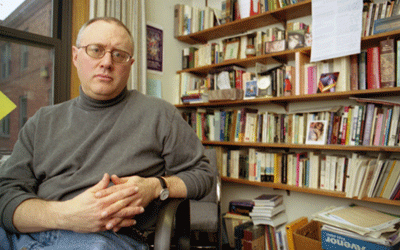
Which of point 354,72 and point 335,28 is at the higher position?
point 335,28

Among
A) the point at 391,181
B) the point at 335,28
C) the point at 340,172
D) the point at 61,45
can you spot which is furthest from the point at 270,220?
the point at 61,45

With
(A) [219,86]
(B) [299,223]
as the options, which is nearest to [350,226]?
(B) [299,223]

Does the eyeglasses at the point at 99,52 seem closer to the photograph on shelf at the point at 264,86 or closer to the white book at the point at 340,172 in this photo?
the photograph on shelf at the point at 264,86

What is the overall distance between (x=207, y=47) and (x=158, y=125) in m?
1.88

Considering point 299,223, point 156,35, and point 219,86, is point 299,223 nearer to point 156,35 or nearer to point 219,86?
point 219,86

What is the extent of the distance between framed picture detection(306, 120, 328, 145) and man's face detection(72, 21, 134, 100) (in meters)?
1.53

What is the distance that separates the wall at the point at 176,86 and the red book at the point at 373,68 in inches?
26.1

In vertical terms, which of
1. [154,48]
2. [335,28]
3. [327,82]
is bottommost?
[327,82]

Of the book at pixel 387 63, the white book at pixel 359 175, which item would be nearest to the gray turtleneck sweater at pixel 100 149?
the white book at pixel 359 175

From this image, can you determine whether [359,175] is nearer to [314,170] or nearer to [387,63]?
[314,170]

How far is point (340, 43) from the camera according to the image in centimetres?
187

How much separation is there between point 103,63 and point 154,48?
6.07ft

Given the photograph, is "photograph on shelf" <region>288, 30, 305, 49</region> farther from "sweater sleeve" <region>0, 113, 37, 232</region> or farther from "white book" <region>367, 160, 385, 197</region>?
"sweater sleeve" <region>0, 113, 37, 232</region>

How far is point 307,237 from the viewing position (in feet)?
5.99
